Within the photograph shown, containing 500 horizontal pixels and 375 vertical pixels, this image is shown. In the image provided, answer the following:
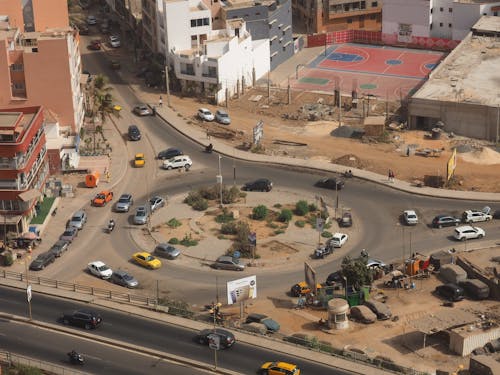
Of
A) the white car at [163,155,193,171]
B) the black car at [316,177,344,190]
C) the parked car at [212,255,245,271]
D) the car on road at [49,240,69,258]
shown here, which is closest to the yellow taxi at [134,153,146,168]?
the white car at [163,155,193,171]

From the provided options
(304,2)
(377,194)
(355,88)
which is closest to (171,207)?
(377,194)

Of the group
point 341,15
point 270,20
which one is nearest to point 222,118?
point 270,20

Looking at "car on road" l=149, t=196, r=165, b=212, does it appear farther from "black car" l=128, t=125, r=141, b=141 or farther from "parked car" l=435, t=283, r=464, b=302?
"parked car" l=435, t=283, r=464, b=302

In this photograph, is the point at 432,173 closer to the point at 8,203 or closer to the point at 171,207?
the point at 171,207

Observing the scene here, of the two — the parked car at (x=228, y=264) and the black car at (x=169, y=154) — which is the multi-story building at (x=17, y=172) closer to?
the black car at (x=169, y=154)

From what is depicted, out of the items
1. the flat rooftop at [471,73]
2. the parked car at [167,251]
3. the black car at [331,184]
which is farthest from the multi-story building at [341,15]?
the parked car at [167,251]

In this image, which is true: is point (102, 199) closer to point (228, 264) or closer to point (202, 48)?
point (228, 264)
